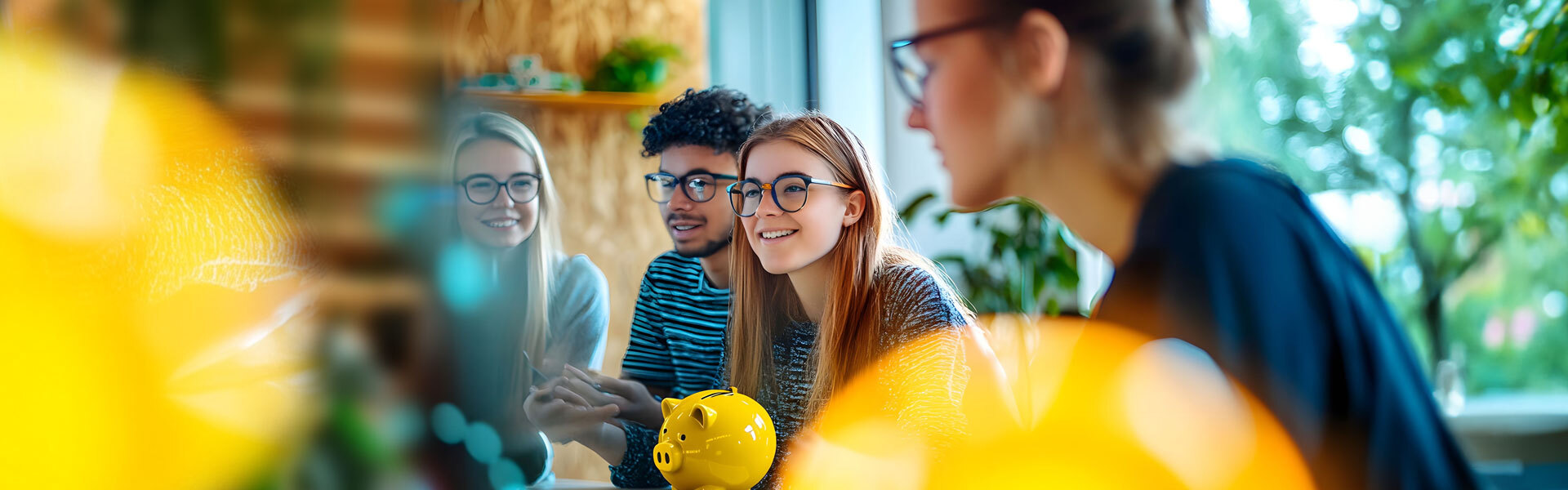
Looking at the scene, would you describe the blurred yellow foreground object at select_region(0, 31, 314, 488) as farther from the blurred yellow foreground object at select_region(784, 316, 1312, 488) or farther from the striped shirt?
the blurred yellow foreground object at select_region(784, 316, 1312, 488)

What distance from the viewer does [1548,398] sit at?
1732 millimetres

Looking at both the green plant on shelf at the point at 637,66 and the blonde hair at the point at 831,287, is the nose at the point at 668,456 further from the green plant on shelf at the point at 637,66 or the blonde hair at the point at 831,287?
the green plant on shelf at the point at 637,66

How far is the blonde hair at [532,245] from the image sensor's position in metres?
0.87

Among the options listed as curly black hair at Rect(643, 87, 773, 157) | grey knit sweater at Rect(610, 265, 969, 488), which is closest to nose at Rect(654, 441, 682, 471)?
grey knit sweater at Rect(610, 265, 969, 488)

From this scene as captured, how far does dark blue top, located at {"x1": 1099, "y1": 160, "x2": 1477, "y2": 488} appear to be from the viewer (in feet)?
1.37

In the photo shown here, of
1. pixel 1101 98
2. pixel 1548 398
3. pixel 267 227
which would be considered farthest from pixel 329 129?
pixel 1548 398

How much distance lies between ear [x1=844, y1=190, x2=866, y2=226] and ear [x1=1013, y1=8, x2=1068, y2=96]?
12.4 inches

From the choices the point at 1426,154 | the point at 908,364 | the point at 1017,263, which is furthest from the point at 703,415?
the point at 1426,154

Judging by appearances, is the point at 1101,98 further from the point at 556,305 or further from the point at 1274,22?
the point at 1274,22

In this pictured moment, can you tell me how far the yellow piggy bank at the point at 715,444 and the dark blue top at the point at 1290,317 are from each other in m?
0.29

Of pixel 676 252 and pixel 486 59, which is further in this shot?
pixel 486 59

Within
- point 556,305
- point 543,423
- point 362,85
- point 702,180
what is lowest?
point 543,423

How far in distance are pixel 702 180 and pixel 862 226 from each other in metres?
0.20

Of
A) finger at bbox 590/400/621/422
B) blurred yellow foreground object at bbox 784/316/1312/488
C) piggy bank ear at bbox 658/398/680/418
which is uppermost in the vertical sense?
blurred yellow foreground object at bbox 784/316/1312/488
